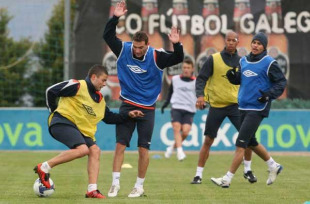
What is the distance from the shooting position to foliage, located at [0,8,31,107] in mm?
22906

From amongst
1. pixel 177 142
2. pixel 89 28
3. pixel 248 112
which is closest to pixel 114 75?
pixel 89 28

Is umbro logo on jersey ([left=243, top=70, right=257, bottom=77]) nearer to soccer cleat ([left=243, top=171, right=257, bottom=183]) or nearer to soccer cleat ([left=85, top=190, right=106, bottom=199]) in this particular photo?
soccer cleat ([left=243, top=171, right=257, bottom=183])

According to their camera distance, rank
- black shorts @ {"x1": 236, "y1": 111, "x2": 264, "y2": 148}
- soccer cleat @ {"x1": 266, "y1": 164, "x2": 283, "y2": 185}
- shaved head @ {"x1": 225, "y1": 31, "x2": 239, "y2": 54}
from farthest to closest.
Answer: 1. shaved head @ {"x1": 225, "y1": 31, "x2": 239, "y2": 54}
2. soccer cleat @ {"x1": 266, "y1": 164, "x2": 283, "y2": 185}
3. black shorts @ {"x1": 236, "y1": 111, "x2": 264, "y2": 148}

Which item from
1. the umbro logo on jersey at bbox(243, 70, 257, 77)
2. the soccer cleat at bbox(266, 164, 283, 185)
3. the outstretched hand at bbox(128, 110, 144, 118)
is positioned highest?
the umbro logo on jersey at bbox(243, 70, 257, 77)

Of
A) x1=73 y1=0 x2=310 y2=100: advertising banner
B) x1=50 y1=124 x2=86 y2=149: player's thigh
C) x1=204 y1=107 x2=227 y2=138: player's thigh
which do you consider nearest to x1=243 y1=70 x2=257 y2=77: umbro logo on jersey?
x1=204 y1=107 x2=227 y2=138: player's thigh

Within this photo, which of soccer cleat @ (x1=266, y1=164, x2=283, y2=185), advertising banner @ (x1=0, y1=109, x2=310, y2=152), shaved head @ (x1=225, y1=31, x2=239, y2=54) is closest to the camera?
soccer cleat @ (x1=266, y1=164, x2=283, y2=185)

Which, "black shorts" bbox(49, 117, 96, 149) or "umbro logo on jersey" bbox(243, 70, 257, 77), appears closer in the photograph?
"black shorts" bbox(49, 117, 96, 149)

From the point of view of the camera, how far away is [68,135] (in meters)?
10.8

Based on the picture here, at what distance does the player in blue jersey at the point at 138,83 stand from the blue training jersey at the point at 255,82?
1334mm

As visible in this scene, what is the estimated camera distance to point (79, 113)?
10914 mm

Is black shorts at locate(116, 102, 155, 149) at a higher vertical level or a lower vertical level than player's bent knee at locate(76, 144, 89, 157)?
higher

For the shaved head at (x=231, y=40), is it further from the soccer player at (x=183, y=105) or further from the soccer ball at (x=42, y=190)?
the soccer player at (x=183, y=105)

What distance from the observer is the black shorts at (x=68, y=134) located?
1074 centimetres

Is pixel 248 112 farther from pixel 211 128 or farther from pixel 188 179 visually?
pixel 188 179
